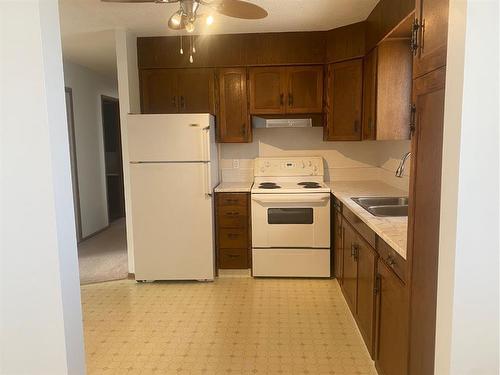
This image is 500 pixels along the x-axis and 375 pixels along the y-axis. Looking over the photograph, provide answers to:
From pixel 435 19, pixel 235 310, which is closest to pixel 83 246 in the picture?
pixel 235 310

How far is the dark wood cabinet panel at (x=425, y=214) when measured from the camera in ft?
3.71

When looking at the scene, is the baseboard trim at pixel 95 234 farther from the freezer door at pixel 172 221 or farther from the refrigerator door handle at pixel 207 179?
the refrigerator door handle at pixel 207 179

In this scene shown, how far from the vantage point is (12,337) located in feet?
3.32

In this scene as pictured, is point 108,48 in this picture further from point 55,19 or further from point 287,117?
point 55,19

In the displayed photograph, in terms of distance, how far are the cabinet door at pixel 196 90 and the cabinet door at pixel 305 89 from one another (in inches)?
30.3

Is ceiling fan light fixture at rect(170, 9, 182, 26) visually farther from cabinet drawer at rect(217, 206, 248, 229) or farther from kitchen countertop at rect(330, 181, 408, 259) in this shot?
cabinet drawer at rect(217, 206, 248, 229)

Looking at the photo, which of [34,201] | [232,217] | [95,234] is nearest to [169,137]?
[232,217]

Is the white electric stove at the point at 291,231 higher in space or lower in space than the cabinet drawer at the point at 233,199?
lower

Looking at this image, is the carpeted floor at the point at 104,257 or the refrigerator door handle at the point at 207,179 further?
the carpeted floor at the point at 104,257

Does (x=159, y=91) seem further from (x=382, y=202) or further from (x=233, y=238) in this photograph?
(x=382, y=202)

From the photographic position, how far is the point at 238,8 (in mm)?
2006

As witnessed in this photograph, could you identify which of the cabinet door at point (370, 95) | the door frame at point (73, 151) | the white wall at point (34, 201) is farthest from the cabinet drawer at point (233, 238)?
the white wall at point (34, 201)

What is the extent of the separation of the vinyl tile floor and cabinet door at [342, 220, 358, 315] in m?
0.14

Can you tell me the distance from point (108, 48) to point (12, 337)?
3554mm
